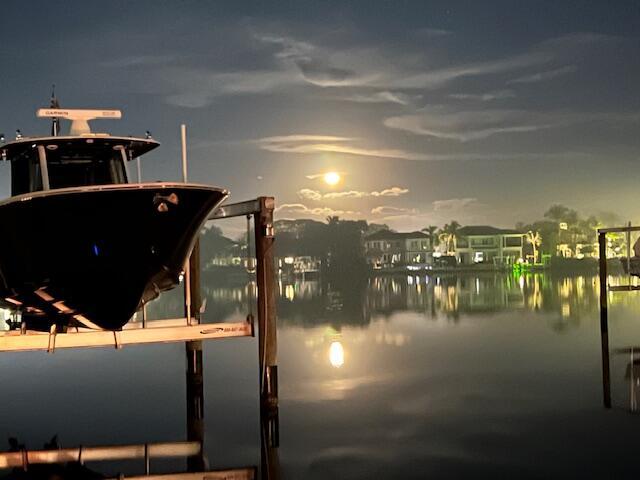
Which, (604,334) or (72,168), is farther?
(604,334)

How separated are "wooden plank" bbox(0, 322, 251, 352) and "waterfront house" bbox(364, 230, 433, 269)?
139752mm

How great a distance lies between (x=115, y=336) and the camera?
46.1ft

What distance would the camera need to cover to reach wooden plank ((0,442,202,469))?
12.9 meters

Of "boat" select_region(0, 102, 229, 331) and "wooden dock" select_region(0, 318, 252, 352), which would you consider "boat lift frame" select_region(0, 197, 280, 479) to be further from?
"boat" select_region(0, 102, 229, 331)

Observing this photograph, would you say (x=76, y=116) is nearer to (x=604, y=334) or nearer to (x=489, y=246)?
(x=604, y=334)

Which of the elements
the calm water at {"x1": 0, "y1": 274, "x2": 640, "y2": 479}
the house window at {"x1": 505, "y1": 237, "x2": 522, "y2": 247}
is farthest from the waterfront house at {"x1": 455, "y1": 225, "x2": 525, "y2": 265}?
the calm water at {"x1": 0, "y1": 274, "x2": 640, "y2": 479}

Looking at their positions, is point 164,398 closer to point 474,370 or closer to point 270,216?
point 270,216

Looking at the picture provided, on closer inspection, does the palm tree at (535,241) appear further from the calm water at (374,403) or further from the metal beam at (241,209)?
the metal beam at (241,209)

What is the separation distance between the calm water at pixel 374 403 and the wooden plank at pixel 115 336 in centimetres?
168

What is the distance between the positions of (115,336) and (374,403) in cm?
563

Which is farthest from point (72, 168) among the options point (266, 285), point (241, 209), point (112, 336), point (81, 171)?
point (266, 285)

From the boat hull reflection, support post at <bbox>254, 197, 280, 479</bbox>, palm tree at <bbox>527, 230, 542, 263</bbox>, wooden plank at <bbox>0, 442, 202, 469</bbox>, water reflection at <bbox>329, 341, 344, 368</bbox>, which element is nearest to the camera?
the boat hull reflection

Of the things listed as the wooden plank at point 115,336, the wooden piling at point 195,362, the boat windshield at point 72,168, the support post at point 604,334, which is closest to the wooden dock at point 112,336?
the wooden plank at point 115,336

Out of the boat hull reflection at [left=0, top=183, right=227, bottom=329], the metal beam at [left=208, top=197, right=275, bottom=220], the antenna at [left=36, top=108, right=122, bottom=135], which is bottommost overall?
the boat hull reflection at [left=0, top=183, right=227, bottom=329]
